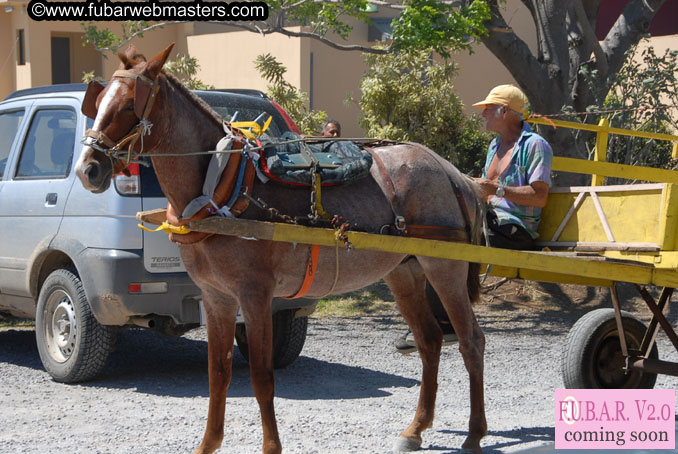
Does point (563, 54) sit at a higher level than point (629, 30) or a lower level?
lower

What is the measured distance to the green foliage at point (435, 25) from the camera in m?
9.92

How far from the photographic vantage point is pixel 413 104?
1162 cm

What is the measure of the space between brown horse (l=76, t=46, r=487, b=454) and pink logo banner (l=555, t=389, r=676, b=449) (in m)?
0.55

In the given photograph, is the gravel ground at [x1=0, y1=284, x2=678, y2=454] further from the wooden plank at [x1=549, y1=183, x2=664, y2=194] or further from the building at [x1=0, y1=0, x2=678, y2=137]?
the building at [x1=0, y1=0, x2=678, y2=137]

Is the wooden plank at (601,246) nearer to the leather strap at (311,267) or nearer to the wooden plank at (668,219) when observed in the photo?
the wooden plank at (668,219)

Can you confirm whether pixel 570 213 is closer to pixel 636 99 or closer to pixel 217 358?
pixel 217 358

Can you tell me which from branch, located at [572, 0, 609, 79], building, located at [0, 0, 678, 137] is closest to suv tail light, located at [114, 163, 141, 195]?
branch, located at [572, 0, 609, 79]

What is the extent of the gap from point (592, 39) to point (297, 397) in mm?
6391

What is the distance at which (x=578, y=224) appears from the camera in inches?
236

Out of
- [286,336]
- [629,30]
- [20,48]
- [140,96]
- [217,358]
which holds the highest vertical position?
[20,48]

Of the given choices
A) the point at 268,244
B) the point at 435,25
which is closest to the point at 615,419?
the point at 268,244

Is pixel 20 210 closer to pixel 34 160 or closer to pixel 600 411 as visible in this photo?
pixel 34 160

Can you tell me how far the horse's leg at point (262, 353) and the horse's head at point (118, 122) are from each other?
989 mm

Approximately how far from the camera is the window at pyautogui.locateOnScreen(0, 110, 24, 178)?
7.71 m
